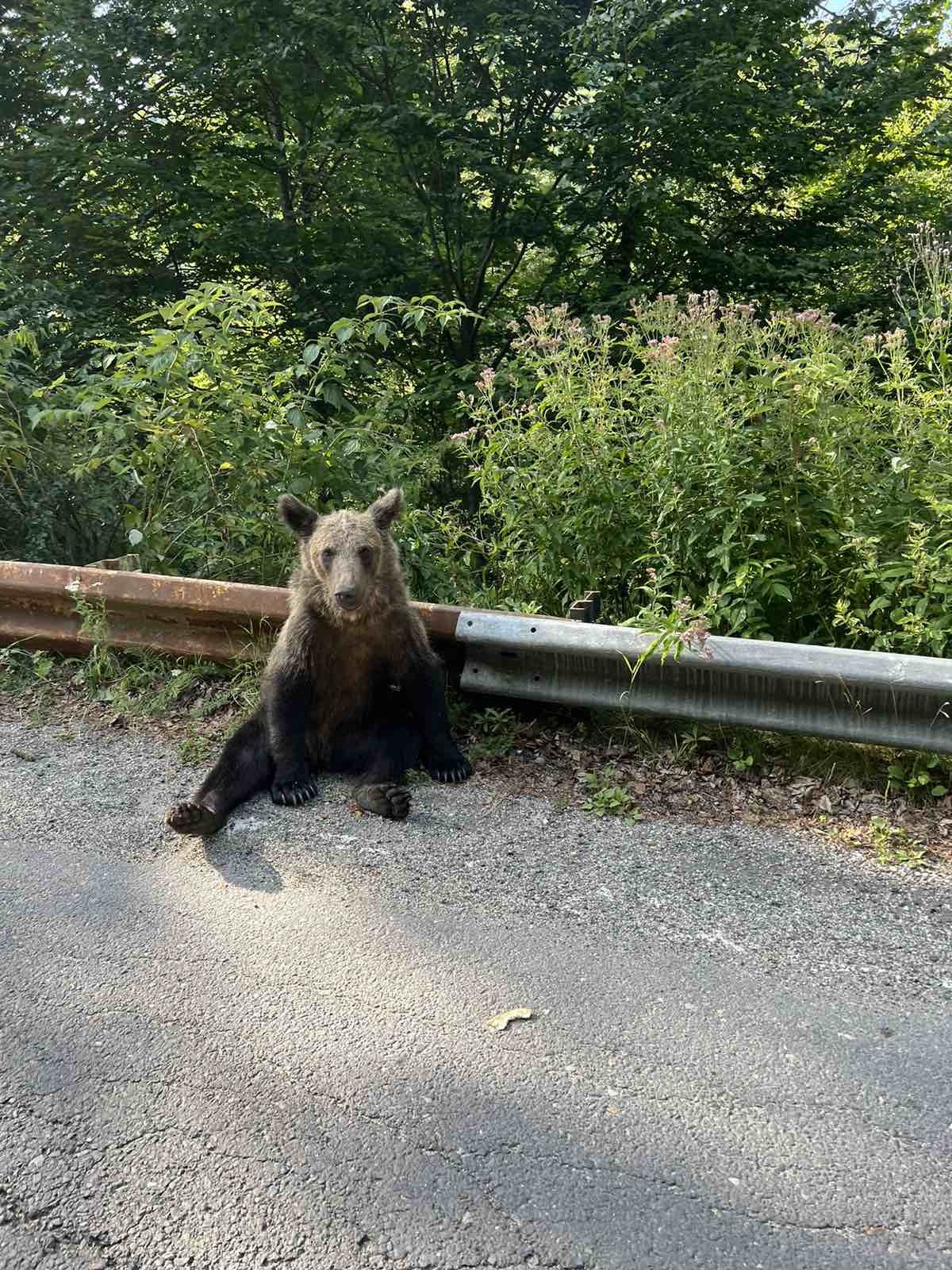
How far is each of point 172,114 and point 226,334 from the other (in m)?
5.44

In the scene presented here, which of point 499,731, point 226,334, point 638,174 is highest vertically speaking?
point 638,174

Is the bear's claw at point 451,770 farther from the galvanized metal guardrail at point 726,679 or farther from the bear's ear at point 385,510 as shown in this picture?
the bear's ear at point 385,510

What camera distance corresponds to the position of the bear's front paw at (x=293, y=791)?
12.3 feet

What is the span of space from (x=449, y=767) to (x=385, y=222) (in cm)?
700

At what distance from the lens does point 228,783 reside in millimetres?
3732

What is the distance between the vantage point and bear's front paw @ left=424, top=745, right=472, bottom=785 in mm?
3947

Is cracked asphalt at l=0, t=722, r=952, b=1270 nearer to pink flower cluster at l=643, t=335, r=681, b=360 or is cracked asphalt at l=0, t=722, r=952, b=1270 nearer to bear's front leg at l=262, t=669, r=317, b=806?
bear's front leg at l=262, t=669, r=317, b=806

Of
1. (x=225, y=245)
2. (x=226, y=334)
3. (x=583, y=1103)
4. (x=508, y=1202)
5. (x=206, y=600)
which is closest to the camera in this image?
(x=508, y=1202)

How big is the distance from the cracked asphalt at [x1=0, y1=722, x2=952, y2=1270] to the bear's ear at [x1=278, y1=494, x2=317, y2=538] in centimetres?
161

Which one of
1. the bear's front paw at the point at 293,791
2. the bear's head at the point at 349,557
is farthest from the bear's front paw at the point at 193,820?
the bear's head at the point at 349,557

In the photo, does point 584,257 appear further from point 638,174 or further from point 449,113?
point 449,113

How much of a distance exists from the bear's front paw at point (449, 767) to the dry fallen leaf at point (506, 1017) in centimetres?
157

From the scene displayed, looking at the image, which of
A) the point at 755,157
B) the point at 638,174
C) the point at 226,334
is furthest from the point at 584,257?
the point at 226,334

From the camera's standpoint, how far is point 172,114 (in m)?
9.71
